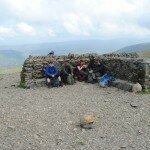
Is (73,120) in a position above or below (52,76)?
below

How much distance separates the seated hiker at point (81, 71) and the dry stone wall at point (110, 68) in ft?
2.62

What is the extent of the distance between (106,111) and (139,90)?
6306mm

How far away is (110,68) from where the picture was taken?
34.9 meters

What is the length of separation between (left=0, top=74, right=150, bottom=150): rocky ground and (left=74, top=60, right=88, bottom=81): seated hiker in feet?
16.2

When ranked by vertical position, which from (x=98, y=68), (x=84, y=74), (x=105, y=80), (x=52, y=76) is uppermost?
(x=98, y=68)

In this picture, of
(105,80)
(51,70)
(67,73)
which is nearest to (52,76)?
(51,70)

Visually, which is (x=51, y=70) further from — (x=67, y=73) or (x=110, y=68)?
(x=110, y=68)

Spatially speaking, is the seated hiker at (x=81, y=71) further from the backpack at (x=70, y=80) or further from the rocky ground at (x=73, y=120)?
the rocky ground at (x=73, y=120)

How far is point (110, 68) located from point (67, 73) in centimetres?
385

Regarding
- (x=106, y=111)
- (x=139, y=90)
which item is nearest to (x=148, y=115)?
Result: (x=106, y=111)

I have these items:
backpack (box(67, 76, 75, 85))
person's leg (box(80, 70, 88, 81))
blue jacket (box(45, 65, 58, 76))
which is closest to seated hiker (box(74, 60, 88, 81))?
person's leg (box(80, 70, 88, 81))

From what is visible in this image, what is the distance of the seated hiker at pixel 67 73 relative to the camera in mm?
34062

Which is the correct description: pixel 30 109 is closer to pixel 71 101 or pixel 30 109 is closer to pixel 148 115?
pixel 71 101

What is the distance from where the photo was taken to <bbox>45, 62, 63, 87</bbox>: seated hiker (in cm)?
3356
